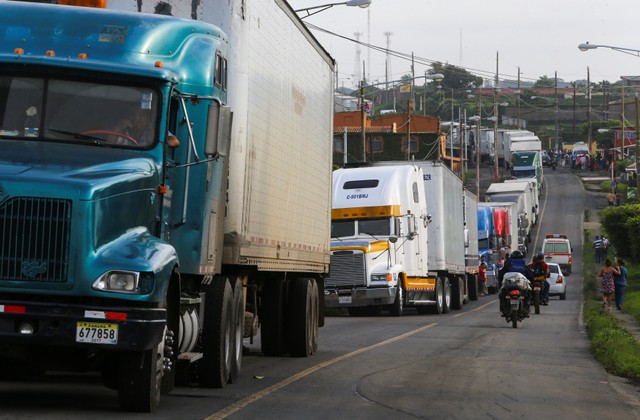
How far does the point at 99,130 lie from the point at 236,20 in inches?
124

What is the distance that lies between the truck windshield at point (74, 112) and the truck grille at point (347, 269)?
76.4 ft

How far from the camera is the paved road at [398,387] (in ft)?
39.0

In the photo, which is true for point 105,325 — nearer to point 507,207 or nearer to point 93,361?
point 93,361

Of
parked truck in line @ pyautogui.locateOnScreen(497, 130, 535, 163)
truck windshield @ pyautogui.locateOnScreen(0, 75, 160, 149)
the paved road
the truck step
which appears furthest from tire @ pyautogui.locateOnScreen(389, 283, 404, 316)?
parked truck in line @ pyautogui.locateOnScreen(497, 130, 535, 163)

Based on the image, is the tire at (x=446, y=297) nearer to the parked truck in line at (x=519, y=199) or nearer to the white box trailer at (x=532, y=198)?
the parked truck in line at (x=519, y=199)

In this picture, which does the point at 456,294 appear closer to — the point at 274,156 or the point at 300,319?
the point at 300,319

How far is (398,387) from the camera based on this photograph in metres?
14.5

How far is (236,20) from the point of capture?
46.1 feet

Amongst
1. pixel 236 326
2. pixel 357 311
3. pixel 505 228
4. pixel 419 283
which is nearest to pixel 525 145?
pixel 505 228

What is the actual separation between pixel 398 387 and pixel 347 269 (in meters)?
20.5

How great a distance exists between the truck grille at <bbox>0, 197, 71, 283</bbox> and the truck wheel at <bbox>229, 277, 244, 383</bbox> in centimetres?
410

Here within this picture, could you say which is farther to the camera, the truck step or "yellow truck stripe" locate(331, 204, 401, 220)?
"yellow truck stripe" locate(331, 204, 401, 220)

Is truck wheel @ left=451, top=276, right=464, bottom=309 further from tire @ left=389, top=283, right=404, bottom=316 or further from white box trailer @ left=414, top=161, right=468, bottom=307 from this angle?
tire @ left=389, top=283, right=404, bottom=316

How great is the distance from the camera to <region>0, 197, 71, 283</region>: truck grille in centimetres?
1034
